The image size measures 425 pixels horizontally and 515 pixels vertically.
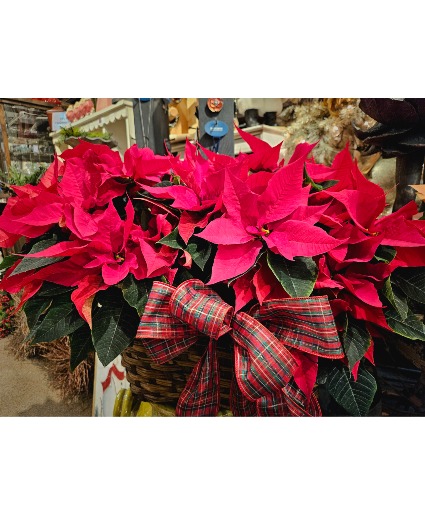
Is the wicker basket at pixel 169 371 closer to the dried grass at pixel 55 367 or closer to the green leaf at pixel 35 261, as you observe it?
the green leaf at pixel 35 261

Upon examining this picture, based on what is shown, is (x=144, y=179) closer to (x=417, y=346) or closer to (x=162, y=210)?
(x=162, y=210)

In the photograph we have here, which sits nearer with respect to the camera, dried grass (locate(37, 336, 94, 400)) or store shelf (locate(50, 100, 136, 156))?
dried grass (locate(37, 336, 94, 400))

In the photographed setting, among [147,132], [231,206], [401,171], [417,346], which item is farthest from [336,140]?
[231,206]

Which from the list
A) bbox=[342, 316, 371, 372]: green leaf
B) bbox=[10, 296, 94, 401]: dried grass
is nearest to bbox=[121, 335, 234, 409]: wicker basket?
bbox=[342, 316, 371, 372]: green leaf

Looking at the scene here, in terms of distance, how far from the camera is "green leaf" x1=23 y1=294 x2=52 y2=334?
15.4 inches

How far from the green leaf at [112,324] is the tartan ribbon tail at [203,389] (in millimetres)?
82

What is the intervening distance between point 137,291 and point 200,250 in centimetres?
8

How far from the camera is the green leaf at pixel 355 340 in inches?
13.8

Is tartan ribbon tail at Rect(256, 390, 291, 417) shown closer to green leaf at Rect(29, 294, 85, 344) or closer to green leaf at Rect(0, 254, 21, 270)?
green leaf at Rect(29, 294, 85, 344)

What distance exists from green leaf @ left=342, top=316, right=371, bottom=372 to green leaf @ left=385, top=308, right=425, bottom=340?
0.09ft

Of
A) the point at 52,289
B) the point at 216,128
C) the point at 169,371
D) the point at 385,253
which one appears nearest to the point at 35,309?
the point at 52,289

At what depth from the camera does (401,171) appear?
2.00 feet

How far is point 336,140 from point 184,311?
1668 mm

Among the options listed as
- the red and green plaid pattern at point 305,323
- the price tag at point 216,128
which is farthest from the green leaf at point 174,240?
the price tag at point 216,128
